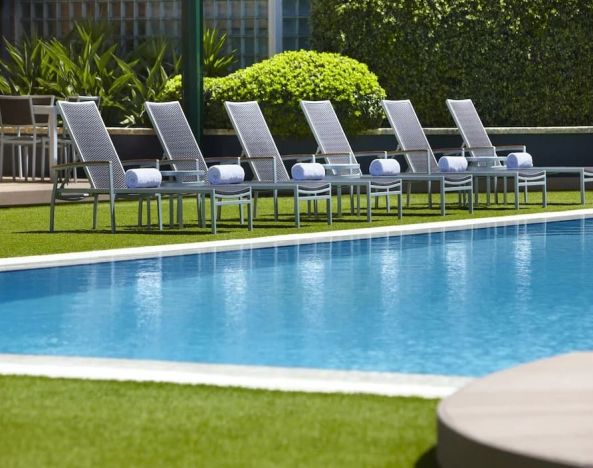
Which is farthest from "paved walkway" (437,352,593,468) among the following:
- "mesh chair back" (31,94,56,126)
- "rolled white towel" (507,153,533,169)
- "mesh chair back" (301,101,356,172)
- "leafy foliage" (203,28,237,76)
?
"leafy foliage" (203,28,237,76)

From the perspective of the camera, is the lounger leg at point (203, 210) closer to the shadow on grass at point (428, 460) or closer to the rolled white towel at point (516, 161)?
the rolled white towel at point (516, 161)

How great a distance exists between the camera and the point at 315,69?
20.0 m

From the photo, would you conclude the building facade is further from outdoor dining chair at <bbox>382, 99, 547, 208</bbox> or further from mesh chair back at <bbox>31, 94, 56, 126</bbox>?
outdoor dining chair at <bbox>382, 99, 547, 208</bbox>

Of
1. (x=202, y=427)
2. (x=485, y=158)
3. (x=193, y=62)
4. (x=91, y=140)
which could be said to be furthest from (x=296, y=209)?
(x=202, y=427)

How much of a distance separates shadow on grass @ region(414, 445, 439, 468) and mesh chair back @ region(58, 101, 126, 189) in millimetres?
9293

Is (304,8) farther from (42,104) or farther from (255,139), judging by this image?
(255,139)

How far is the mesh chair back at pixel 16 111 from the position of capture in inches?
722

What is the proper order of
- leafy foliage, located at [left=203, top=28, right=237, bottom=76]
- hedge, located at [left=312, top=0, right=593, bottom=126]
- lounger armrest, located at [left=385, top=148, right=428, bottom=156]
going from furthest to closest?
leafy foliage, located at [left=203, top=28, right=237, bottom=76] → hedge, located at [left=312, top=0, right=593, bottom=126] → lounger armrest, located at [left=385, top=148, right=428, bottom=156]

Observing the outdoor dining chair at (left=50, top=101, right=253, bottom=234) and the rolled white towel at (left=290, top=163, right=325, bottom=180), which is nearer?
the outdoor dining chair at (left=50, top=101, right=253, bottom=234)

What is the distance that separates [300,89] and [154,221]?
4.56 m

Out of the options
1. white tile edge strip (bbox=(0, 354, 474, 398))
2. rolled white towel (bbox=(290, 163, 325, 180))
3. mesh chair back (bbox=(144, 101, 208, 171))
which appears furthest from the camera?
mesh chair back (bbox=(144, 101, 208, 171))

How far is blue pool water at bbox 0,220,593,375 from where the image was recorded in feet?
24.0

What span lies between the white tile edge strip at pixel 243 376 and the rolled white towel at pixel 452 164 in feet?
33.4

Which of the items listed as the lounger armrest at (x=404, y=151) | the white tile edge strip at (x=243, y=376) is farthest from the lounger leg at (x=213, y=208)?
the white tile edge strip at (x=243, y=376)
